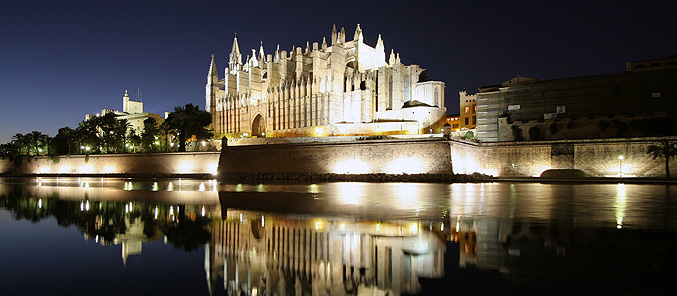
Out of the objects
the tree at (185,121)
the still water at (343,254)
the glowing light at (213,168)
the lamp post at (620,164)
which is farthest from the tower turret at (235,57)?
the still water at (343,254)

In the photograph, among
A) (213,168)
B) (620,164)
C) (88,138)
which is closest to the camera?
(620,164)

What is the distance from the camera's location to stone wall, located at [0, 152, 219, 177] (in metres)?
41.8

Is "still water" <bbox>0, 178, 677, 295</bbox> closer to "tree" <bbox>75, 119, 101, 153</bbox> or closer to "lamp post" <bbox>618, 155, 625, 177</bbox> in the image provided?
"lamp post" <bbox>618, 155, 625, 177</bbox>

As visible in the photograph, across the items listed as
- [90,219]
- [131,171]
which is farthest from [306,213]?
[131,171]

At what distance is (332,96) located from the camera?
2105 inches

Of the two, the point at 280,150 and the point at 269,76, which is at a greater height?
the point at 269,76

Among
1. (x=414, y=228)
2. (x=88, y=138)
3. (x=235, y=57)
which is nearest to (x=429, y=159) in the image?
(x=414, y=228)

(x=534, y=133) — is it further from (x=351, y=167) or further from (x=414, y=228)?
(x=414, y=228)

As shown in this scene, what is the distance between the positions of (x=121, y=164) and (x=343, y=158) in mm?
26410

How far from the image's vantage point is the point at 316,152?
34.7 m

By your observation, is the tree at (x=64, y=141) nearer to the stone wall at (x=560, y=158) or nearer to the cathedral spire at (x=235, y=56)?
the cathedral spire at (x=235, y=56)

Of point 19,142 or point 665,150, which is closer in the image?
point 665,150

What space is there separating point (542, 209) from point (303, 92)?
156 feet

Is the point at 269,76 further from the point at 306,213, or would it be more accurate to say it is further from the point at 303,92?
the point at 306,213
